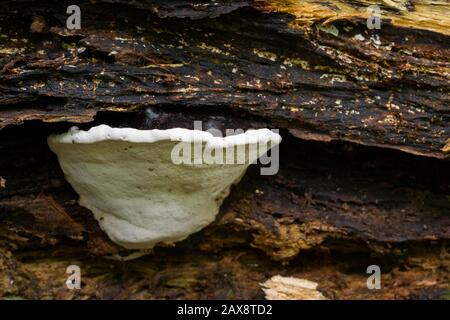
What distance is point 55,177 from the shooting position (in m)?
3.17

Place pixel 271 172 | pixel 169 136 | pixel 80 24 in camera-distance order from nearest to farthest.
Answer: pixel 169 136
pixel 80 24
pixel 271 172

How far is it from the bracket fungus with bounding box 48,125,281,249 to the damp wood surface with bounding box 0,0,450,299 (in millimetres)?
116

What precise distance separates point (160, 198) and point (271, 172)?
0.70 metres

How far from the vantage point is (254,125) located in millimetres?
2996

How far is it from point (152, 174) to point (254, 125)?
620mm

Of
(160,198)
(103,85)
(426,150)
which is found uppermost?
(103,85)

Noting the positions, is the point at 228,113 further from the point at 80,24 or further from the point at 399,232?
the point at 399,232

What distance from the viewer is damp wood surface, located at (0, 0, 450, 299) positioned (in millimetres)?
2828

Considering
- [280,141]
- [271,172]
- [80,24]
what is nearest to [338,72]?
[280,141]

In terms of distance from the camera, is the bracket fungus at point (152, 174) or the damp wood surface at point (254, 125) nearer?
the bracket fungus at point (152, 174)

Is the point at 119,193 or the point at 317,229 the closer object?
the point at 119,193

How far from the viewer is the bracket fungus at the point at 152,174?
106 inches

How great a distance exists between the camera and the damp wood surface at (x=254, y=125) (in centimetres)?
283

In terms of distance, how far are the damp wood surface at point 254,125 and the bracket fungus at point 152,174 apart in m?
0.12
